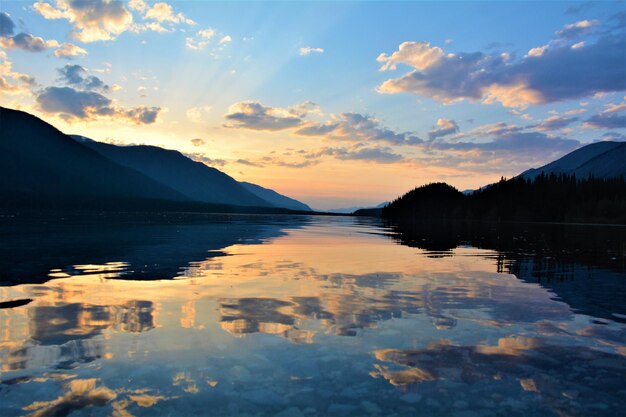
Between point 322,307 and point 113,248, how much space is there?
31037 mm

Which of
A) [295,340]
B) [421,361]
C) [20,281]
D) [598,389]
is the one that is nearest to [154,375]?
[295,340]

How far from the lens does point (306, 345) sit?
43.4ft

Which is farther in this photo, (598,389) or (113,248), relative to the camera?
(113,248)

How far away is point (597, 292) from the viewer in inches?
894

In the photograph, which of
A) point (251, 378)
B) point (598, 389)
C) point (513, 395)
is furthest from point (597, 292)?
point (251, 378)

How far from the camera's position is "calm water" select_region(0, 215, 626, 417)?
372 inches

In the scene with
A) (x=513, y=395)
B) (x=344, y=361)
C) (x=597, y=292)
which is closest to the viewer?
(x=513, y=395)

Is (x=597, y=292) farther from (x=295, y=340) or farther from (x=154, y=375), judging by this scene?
(x=154, y=375)

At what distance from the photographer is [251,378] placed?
420 inches

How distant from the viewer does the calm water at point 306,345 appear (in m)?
9.45

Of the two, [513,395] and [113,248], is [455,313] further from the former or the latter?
[113,248]

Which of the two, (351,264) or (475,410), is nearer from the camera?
(475,410)

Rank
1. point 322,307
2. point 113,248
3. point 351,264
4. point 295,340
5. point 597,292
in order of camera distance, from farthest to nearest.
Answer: point 113,248 < point 351,264 < point 597,292 < point 322,307 < point 295,340

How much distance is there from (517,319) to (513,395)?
7.81 m
